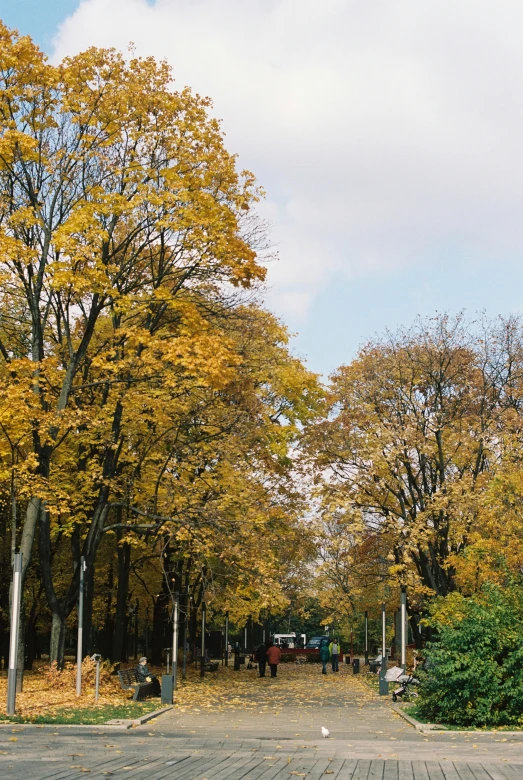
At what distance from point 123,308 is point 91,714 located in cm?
1026

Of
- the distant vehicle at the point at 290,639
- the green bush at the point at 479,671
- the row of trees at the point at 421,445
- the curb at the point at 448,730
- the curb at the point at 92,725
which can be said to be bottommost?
the distant vehicle at the point at 290,639

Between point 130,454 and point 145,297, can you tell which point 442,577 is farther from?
point 145,297

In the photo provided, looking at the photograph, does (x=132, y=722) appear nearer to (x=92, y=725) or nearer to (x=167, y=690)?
(x=92, y=725)

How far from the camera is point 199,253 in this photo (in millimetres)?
26781

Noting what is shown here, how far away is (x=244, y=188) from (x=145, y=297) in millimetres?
4279

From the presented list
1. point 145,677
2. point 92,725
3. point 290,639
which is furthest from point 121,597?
point 290,639

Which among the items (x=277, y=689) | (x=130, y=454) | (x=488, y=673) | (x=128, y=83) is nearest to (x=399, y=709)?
(x=488, y=673)

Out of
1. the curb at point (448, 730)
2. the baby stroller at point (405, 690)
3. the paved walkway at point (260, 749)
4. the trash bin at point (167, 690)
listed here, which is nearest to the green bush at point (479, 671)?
the curb at point (448, 730)

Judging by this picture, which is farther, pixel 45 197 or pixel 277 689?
pixel 277 689

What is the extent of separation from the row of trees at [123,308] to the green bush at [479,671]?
22.0 ft

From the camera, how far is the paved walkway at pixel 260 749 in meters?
12.1

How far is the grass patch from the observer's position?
1820 cm

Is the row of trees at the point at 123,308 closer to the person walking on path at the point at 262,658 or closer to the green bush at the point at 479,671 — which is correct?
the green bush at the point at 479,671

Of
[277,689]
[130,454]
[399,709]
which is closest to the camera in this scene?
[399,709]
